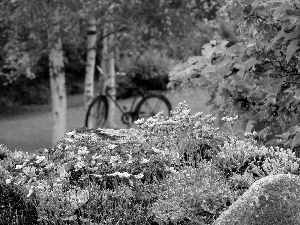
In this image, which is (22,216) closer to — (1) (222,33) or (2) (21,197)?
(2) (21,197)

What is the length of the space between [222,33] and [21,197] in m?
24.0

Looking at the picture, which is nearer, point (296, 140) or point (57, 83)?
point (296, 140)

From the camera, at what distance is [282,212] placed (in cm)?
358

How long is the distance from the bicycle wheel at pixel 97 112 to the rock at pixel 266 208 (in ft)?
33.0

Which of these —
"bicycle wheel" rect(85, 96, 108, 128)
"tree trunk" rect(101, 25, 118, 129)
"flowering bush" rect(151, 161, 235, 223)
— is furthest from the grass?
"flowering bush" rect(151, 161, 235, 223)

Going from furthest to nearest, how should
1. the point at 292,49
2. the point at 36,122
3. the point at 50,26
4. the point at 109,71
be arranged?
the point at 36,122
the point at 109,71
the point at 50,26
the point at 292,49

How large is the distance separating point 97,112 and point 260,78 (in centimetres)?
817

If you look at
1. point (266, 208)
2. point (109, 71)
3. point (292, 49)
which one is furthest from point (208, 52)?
point (109, 71)

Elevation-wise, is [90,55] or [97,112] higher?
[90,55]

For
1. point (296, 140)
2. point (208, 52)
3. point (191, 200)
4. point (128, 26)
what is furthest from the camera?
point (128, 26)

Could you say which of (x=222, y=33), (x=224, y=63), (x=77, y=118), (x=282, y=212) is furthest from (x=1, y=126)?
(x=282, y=212)

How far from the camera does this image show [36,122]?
2139cm

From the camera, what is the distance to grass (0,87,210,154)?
17625mm

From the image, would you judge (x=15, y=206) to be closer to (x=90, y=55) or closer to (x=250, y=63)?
(x=250, y=63)
